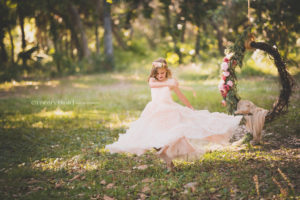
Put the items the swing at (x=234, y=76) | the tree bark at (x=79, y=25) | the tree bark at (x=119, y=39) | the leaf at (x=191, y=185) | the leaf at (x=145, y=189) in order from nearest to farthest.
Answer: the leaf at (x=191, y=185) → the leaf at (x=145, y=189) → the swing at (x=234, y=76) → the tree bark at (x=79, y=25) → the tree bark at (x=119, y=39)

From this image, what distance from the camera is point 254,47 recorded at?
6031 mm

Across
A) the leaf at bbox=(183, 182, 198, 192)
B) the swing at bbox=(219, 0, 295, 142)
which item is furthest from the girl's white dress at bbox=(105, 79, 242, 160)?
the swing at bbox=(219, 0, 295, 142)

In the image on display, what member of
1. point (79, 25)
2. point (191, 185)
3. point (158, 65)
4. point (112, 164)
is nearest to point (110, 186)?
point (112, 164)

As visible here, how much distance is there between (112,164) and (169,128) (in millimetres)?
1575

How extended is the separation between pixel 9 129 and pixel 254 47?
6.46m

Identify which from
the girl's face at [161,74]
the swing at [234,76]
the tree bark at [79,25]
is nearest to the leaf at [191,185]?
the girl's face at [161,74]

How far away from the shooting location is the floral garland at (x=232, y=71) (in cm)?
591

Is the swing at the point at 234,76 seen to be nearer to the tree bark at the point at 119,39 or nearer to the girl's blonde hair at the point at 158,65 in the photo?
the girl's blonde hair at the point at 158,65

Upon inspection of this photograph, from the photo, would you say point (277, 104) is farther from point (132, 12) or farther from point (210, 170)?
point (132, 12)

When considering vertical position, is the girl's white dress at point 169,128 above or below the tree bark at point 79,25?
below

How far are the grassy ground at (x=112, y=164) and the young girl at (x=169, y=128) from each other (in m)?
0.48

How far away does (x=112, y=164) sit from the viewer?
18.4 ft

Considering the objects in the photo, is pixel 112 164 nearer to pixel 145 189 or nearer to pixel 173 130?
pixel 145 189

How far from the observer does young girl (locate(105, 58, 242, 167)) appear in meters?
4.48
